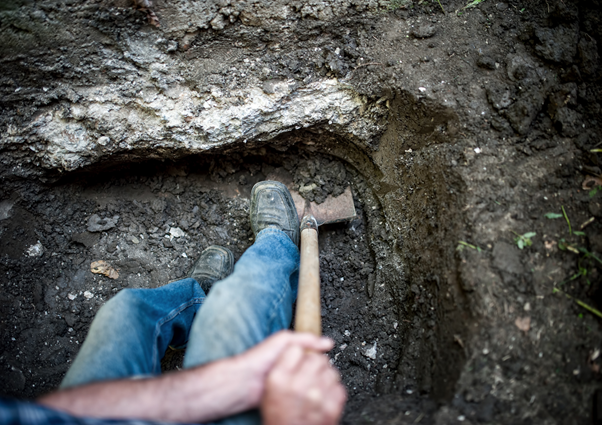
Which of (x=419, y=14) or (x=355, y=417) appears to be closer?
(x=355, y=417)

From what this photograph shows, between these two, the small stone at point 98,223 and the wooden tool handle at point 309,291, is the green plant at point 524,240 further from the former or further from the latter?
the small stone at point 98,223

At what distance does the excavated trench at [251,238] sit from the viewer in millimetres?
1737

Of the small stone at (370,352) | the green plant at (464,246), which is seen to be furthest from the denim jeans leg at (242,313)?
the green plant at (464,246)

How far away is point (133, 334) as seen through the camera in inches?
54.5

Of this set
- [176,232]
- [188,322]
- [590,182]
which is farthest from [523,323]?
[176,232]

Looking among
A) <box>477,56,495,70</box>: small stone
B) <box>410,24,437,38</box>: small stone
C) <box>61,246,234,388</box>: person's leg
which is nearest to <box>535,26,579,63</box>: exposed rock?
<box>477,56,495,70</box>: small stone

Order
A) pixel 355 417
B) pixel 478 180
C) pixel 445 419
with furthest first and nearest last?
pixel 478 180 < pixel 355 417 < pixel 445 419

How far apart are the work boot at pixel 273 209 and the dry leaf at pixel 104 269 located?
873 mm

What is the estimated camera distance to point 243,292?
1359mm

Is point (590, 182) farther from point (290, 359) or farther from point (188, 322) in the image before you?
point (188, 322)

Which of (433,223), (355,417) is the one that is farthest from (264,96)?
(355,417)

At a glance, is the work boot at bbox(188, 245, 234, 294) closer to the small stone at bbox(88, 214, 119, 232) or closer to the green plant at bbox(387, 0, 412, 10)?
the small stone at bbox(88, 214, 119, 232)

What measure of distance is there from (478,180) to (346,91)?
2.62 feet

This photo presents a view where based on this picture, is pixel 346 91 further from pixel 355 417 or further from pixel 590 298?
pixel 355 417
